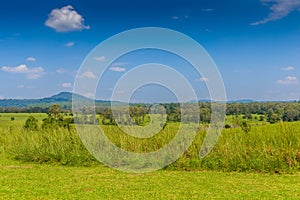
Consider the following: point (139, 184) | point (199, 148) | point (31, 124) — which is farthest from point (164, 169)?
point (31, 124)

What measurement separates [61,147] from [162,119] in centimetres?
389

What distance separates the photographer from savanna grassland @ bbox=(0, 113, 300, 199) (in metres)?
7.88

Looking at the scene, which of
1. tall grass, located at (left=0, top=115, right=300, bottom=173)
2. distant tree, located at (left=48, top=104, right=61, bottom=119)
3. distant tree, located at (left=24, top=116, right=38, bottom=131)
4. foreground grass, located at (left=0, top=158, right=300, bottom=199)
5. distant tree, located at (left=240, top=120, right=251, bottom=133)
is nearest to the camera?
foreground grass, located at (left=0, top=158, right=300, bottom=199)

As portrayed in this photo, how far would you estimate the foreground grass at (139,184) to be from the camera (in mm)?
7613

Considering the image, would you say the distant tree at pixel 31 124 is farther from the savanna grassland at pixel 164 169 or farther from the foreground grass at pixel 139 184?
the foreground grass at pixel 139 184

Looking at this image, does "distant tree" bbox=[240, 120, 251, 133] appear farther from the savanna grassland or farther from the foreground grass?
the foreground grass

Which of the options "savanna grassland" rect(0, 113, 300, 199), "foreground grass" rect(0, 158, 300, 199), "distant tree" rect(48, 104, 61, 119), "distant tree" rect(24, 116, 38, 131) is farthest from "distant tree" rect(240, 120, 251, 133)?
"distant tree" rect(24, 116, 38, 131)

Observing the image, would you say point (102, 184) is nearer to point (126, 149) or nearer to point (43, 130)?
point (126, 149)

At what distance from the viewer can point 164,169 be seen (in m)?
11.0

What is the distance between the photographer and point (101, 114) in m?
13.7

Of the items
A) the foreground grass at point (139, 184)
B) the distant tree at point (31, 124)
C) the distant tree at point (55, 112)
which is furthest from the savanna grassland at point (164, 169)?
the distant tree at point (55, 112)

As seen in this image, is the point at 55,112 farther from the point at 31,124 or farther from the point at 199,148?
the point at 199,148

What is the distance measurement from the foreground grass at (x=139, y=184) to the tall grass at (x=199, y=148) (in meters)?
0.68

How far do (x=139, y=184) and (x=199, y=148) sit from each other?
3971mm
